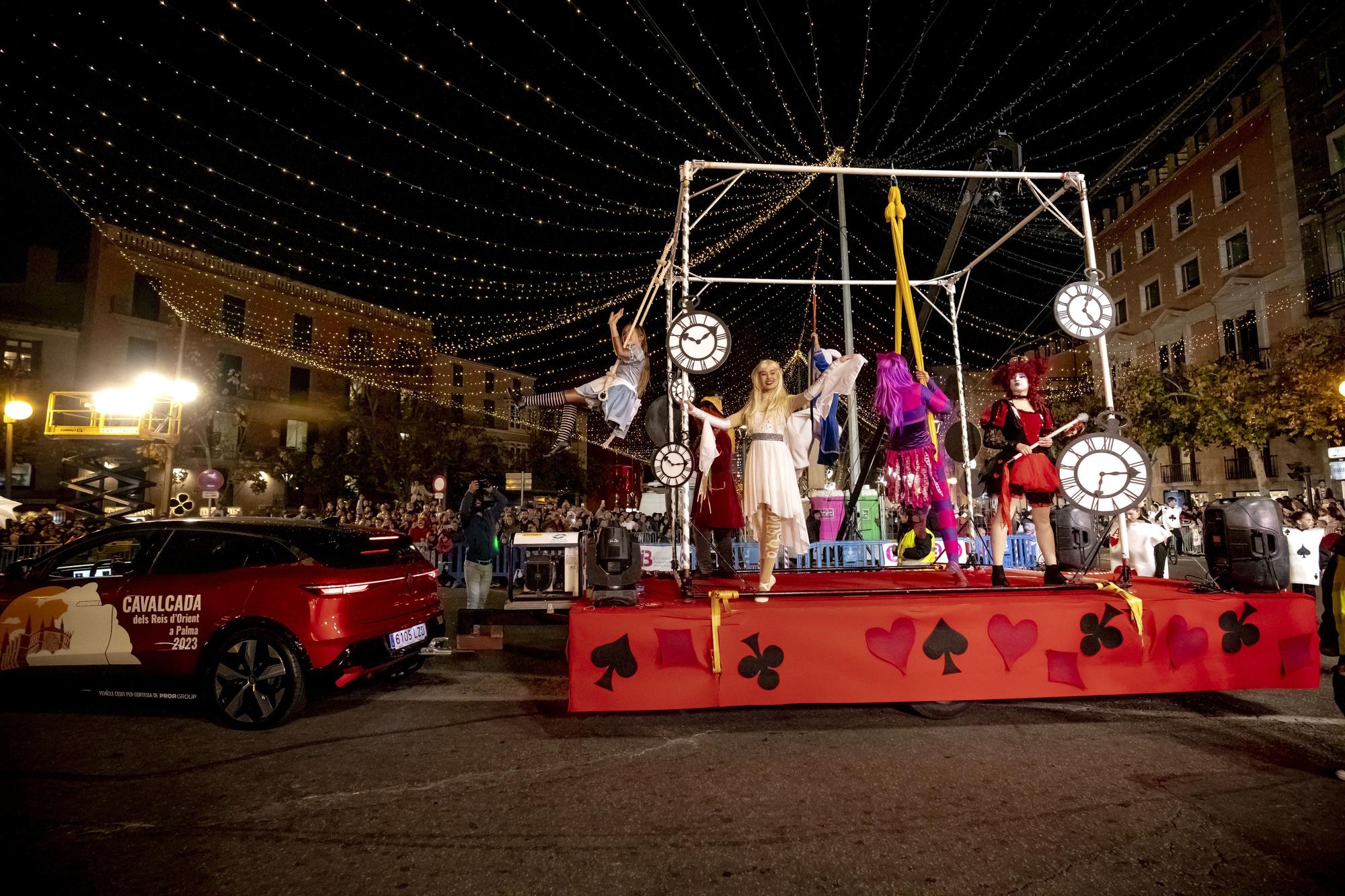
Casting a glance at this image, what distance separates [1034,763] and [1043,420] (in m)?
2.95

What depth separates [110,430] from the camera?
15.4 metres

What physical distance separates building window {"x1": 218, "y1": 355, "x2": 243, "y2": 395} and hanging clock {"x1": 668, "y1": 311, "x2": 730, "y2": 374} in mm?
29178

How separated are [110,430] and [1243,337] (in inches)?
1391

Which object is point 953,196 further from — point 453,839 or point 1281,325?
point 1281,325

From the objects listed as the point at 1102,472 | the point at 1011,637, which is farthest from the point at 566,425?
the point at 1102,472

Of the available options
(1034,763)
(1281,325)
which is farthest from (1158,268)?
(1034,763)

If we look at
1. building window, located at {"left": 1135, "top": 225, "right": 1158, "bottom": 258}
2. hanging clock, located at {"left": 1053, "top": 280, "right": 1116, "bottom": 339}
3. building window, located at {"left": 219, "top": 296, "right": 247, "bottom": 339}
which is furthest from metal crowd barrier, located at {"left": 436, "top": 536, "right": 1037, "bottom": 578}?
building window, located at {"left": 1135, "top": 225, "right": 1158, "bottom": 258}

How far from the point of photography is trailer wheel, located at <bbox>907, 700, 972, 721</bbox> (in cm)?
462

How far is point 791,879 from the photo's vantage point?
8.60 feet

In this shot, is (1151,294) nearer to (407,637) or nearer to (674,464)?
(674,464)

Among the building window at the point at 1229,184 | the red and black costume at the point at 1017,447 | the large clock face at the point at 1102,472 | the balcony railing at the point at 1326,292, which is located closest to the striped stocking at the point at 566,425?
the red and black costume at the point at 1017,447

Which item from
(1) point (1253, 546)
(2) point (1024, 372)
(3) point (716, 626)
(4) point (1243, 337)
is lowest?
(3) point (716, 626)

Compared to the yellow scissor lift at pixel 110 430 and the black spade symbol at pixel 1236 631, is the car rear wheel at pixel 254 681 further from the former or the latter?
the yellow scissor lift at pixel 110 430

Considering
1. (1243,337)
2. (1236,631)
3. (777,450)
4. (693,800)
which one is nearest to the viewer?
(693,800)
